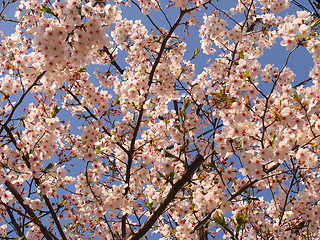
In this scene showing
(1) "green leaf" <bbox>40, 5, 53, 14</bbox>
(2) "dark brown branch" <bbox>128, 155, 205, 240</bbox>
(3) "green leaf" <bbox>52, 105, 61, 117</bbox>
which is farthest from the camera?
(3) "green leaf" <bbox>52, 105, 61, 117</bbox>

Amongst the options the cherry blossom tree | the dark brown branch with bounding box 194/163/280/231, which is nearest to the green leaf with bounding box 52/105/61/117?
the cherry blossom tree

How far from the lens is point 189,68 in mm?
5527

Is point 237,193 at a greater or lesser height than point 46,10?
lesser

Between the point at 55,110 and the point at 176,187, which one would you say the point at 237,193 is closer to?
the point at 176,187

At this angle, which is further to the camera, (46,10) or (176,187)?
(176,187)

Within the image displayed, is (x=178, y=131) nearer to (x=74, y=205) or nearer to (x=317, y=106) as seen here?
(x=317, y=106)

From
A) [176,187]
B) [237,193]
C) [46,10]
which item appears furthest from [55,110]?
[237,193]

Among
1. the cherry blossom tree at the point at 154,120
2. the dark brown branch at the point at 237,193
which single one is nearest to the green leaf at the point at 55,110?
the cherry blossom tree at the point at 154,120

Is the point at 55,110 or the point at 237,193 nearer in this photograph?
the point at 237,193

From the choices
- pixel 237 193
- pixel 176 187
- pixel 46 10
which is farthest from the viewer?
pixel 176 187

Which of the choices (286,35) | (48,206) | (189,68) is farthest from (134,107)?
(286,35)

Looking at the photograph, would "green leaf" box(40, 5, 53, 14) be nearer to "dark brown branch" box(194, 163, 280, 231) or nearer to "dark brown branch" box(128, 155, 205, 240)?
"dark brown branch" box(128, 155, 205, 240)

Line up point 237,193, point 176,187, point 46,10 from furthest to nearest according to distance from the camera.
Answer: point 176,187 → point 237,193 → point 46,10

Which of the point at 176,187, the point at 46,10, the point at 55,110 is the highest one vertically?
the point at 46,10
